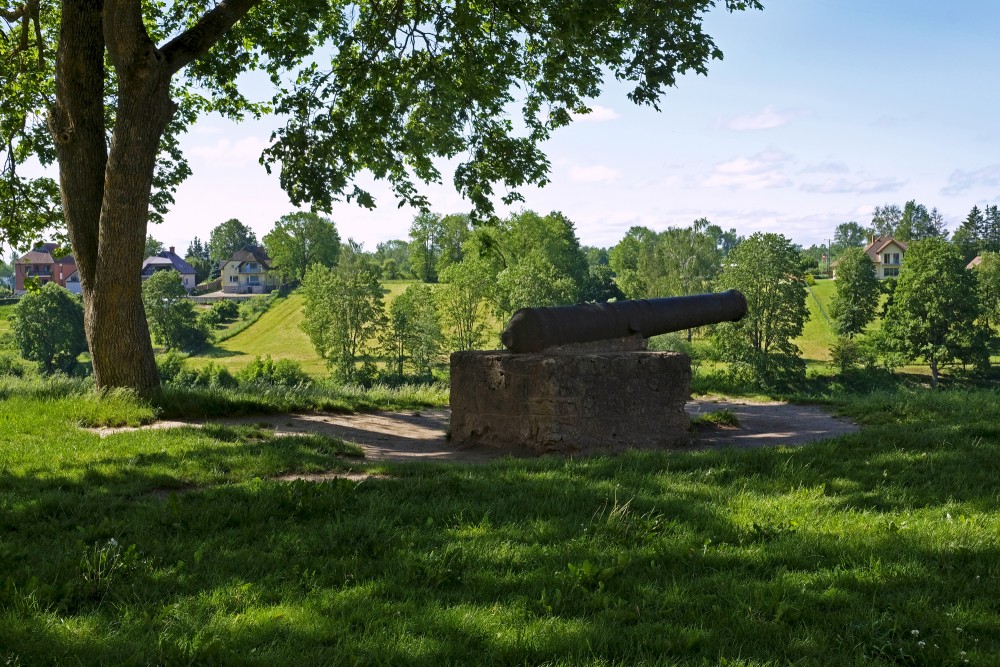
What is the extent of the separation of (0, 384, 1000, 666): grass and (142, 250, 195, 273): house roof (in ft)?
381

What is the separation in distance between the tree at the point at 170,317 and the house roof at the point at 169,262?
42.2 m

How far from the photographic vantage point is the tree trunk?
33.5 feet

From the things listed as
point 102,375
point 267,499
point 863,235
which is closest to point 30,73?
point 102,375

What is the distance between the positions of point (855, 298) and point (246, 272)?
275ft

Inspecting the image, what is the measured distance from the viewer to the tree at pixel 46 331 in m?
65.6

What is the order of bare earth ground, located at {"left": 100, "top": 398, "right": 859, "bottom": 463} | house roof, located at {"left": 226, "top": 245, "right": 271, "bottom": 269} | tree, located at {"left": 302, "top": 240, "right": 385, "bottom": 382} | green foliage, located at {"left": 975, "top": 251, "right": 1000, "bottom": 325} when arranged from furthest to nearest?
house roof, located at {"left": 226, "top": 245, "right": 271, "bottom": 269} < green foliage, located at {"left": 975, "top": 251, "right": 1000, "bottom": 325} < tree, located at {"left": 302, "top": 240, "right": 385, "bottom": 382} < bare earth ground, located at {"left": 100, "top": 398, "right": 859, "bottom": 463}

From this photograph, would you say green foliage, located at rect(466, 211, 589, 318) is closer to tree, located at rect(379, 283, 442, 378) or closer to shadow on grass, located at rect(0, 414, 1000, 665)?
tree, located at rect(379, 283, 442, 378)

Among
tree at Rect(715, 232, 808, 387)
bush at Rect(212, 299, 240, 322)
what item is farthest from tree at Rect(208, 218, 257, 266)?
tree at Rect(715, 232, 808, 387)

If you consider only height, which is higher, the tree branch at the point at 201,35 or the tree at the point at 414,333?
the tree branch at the point at 201,35

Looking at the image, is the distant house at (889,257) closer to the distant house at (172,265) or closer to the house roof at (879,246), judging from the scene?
the house roof at (879,246)

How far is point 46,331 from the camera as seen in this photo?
217 feet

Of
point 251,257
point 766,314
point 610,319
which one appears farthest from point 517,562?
point 251,257

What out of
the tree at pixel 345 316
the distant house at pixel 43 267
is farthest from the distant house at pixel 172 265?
the tree at pixel 345 316

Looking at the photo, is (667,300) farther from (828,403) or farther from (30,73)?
(30,73)
